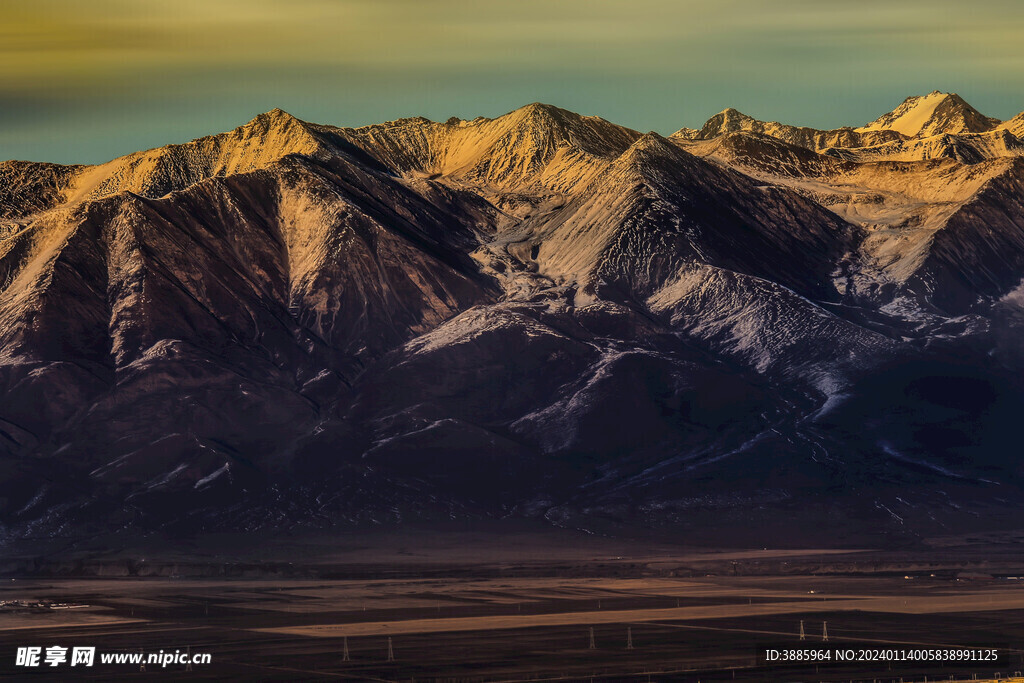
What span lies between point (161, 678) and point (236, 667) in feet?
25.4

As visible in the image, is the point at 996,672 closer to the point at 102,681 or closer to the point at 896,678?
the point at 896,678

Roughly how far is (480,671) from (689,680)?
1936cm

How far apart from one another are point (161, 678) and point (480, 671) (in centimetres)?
2914

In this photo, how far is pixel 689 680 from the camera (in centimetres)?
18575

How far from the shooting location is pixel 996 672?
183 meters

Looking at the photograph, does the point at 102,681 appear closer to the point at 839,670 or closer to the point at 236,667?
the point at 236,667

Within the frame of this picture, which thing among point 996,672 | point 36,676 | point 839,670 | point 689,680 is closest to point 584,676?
point 689,680

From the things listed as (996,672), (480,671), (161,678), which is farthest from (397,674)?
(996,672)

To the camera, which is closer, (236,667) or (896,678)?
(896,678)

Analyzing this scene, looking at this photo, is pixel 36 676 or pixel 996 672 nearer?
A: pixel 996 672

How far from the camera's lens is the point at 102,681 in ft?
636

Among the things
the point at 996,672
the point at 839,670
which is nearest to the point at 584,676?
the point at 839,670

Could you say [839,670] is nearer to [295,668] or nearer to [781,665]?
[781,665]

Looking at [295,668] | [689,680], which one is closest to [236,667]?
[295,668]
